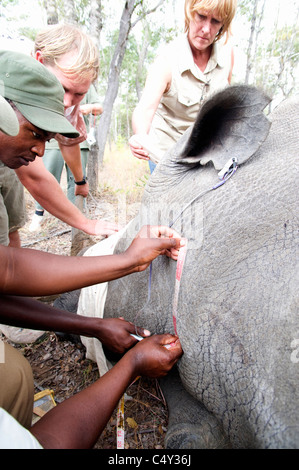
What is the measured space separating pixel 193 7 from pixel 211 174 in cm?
137

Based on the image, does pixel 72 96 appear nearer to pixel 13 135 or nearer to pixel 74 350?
pixel 13 135

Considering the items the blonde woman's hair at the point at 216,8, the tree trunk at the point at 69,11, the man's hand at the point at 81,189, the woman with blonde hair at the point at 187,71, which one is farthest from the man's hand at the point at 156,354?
the tree trunk at the point at 69,11

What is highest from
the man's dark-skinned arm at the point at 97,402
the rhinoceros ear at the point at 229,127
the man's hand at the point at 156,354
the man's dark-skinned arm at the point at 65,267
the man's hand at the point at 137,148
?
the rhinoceros ear at the point at 229,127

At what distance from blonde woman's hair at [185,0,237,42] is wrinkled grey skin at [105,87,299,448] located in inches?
40.4

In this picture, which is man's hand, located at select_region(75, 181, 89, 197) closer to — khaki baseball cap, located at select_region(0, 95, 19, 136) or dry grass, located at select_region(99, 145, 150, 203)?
khaki baseball cap, located at select_region(0, 95, 19, 136)

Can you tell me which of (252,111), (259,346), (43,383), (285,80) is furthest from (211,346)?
(285,80)

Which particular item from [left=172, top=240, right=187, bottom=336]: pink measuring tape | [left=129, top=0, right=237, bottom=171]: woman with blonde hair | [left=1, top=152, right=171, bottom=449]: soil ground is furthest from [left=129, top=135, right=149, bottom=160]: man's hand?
[left=1, top=152, right=171, bottom=449]: soil ground

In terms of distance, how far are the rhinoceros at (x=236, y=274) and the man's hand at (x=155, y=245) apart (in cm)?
5

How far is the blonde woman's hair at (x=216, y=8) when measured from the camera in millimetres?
1996

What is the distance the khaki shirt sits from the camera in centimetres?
227

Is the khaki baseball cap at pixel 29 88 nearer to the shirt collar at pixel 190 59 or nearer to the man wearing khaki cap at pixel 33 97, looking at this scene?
the man wearing khaki cap at pixel 33 97

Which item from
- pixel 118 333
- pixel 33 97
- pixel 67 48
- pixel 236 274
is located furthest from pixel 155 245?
pixel 67 48

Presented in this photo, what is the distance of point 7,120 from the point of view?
4.91ft
